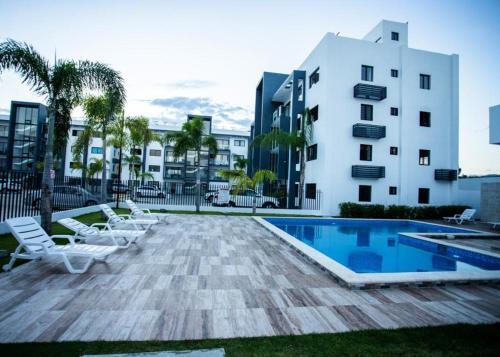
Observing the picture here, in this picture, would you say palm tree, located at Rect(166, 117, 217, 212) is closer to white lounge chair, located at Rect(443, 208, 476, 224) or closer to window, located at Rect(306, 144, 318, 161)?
window, located at Rect(306, 144, 318, 161)

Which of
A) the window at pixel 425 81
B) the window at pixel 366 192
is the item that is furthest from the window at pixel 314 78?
the window at pixel 366 192

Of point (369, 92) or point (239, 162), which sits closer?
point (369, 92)

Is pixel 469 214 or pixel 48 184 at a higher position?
pixel 48 184

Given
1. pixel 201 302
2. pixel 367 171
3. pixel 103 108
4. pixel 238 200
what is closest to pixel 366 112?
pixel 367 171

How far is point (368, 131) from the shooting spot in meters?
18.9

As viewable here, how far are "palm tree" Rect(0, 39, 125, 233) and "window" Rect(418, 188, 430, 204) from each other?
21.4 m

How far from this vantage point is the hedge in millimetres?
17859

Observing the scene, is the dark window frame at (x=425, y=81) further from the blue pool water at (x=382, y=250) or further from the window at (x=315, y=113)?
the blue pool water at (x=382, y=250)

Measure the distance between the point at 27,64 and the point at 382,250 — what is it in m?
12.8

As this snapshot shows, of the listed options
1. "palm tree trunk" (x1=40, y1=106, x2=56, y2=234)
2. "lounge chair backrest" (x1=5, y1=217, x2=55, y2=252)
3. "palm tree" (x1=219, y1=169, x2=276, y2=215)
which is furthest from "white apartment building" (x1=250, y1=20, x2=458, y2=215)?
"lounge chair backrest" (x1=5, y1=217, x2=55, y2=252)

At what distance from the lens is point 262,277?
17.5ft

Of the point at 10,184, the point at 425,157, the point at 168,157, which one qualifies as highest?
the point at 168,157

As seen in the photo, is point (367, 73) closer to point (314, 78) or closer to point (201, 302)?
point (314, 78)

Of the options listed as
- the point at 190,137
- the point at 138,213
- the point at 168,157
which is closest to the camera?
the point at 138,213
